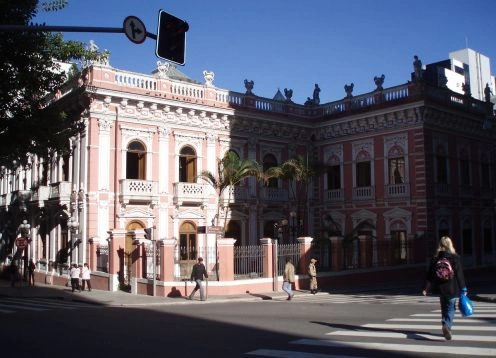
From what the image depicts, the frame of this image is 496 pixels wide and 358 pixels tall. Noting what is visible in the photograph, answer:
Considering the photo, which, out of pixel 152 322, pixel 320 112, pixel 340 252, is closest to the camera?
pixel 152 322

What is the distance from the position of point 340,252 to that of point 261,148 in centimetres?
928

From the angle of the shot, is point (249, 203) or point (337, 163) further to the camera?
point (337, 163)

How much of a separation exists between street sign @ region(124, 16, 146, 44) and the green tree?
20.7 feet

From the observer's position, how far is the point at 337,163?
108ft

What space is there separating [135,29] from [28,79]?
804 centimetres

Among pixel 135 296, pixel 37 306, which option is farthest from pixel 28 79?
pixel 135 296

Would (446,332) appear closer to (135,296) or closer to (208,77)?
(135,296)

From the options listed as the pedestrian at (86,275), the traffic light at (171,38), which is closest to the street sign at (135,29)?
the traffic light at (171,38)

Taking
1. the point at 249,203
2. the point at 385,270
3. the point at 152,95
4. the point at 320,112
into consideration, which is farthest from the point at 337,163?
the point at 152,95

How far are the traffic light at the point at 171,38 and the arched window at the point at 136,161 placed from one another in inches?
709

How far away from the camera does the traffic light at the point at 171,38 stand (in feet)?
29.7

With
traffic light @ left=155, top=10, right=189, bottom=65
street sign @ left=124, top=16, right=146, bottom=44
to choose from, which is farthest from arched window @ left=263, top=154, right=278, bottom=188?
street sign @ left=124, top=16, right=146, bottom=44

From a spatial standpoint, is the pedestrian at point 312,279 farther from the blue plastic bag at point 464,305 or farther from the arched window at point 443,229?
the blue plastic bag at point 464,305

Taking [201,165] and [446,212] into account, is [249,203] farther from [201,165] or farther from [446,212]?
[446,212]
